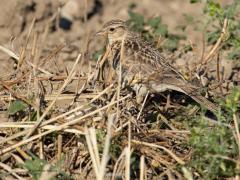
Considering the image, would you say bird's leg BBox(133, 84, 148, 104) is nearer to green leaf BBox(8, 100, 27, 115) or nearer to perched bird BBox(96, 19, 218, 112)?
perched bird BBox(96, 19, 218, 112)

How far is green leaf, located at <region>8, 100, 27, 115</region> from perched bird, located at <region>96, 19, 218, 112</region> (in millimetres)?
1075

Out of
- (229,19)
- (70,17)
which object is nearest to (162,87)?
(229,19)

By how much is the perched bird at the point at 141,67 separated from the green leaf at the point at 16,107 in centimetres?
107

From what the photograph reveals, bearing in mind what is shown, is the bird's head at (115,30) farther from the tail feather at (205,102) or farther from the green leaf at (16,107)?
the green leaf at (16,107)

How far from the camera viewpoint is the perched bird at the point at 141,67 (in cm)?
812

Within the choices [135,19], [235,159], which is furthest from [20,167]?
[135,19]

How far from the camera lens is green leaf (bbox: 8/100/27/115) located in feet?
24.0

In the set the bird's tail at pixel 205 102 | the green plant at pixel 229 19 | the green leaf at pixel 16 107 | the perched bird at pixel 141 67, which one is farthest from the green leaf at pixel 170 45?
the green leaf at pixel 16 107

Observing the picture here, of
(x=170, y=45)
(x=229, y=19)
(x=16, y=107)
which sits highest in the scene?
(x=229, y=19)

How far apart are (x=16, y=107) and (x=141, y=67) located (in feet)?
6.53

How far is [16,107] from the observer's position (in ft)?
24.1

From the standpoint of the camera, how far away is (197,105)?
8.16 metres

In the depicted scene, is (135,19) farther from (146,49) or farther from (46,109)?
(46,109)

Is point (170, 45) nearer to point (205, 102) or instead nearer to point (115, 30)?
point (115, 30)
